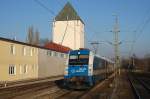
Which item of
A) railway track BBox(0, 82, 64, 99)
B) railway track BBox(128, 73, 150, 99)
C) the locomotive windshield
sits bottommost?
railway track BBox(128, 73, 150, 99)

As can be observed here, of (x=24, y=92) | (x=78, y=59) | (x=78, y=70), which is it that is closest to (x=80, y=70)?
(x=78, y=70)

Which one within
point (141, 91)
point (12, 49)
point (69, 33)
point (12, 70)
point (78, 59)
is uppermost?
point (69, 33)

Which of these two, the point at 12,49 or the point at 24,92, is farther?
the point at 12,49

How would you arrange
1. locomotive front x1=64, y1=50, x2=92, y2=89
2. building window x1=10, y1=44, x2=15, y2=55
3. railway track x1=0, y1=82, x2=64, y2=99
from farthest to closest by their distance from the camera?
building window x1=10, y1=44, x2=15, y2=55 → locomotive front x1=64, y1=50, x2=92, y2=89 → railway track x1=0, y1=82, x2=64, y2=99

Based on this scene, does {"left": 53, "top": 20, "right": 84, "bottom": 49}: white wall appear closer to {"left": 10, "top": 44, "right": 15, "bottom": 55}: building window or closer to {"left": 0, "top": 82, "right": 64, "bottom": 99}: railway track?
{"left": 10, "top": 44, "right": 15, "bottom": 55}: building window

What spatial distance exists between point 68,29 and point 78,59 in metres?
60.4

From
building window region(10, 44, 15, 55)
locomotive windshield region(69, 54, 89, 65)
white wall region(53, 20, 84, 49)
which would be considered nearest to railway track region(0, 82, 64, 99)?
locomotive windshield region(69, 54, 89, 65)

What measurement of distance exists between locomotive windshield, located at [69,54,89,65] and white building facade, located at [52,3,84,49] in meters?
58.0

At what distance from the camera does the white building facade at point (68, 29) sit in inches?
3282

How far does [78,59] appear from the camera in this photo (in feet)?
79.7

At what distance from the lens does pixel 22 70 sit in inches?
1596

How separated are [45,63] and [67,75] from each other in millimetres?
27075

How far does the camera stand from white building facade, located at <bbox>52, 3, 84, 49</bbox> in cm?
8338

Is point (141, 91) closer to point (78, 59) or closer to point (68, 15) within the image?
point (78, 59)
